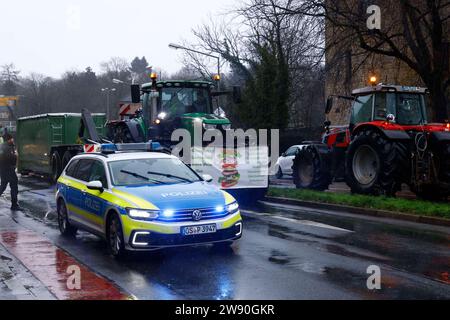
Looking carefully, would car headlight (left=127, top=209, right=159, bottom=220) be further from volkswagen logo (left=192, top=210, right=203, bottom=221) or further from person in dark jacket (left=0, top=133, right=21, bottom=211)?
person in dark jacket (left=0, top=133, right=21, bottom=211)

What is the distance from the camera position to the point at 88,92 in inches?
3455

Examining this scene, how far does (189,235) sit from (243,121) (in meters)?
23.7

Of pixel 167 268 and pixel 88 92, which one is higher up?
pixel 88 92

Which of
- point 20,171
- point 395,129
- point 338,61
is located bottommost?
point 20,171

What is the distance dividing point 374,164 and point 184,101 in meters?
5.77

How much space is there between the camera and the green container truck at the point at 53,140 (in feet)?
82.2

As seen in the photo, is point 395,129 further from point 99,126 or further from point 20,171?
point 20,171

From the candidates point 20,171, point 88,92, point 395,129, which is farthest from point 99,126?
point 88,92

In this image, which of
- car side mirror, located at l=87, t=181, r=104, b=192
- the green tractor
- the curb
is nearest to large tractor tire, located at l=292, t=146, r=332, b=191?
the curb

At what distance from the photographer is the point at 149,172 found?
10.5 metres

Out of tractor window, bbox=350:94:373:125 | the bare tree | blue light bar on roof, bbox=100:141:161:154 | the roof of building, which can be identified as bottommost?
the roof of building

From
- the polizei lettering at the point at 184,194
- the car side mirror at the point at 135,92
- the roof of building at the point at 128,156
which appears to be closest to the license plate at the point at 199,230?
the polizei lettering at the point at 184,194

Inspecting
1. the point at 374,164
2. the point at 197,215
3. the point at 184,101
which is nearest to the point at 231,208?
the point at 197,215
